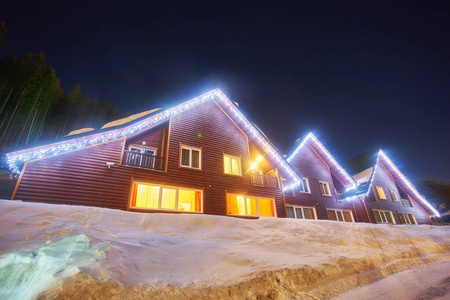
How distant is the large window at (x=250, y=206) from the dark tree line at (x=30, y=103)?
29.9 m

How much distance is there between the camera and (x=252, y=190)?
13789 mm

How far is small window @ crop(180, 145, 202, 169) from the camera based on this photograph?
41.5ft

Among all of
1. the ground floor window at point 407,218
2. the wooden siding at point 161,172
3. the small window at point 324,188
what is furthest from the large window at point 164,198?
the ground floor window at point 407,218

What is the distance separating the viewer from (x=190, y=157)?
42.4 feet

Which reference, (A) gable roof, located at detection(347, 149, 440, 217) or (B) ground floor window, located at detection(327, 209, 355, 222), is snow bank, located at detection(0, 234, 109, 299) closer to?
(B) ground floor window, located at detection(327, 209, 355, 222)

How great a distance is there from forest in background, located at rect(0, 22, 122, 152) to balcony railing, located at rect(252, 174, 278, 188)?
30078mm

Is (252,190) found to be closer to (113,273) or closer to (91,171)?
(91,171)

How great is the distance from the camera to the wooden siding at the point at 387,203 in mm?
21102

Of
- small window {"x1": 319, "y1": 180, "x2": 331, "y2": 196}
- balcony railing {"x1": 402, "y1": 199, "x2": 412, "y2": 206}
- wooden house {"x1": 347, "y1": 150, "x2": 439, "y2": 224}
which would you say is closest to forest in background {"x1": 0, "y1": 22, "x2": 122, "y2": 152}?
small window {"x1": 319, "y1": 180, "x2": 331, "y2": 196}

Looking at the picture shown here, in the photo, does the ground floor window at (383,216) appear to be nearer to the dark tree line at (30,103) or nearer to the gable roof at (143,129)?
the gable roof at (143,129)

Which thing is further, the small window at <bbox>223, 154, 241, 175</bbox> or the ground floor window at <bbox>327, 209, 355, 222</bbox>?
the ground floor window at <bbox>327, 209, 355, 222</bbox>

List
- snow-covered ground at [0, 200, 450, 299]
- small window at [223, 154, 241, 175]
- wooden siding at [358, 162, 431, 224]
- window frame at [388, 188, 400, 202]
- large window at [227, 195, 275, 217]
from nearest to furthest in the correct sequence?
snow-covered ground at [0, 200, 450, 299]
large window at [227, 195, 275, 217]
small window at [223, 154, 241, 175]
wooden siding at [358, 162, 431, 224]
window frame at [388, 188, 400, 202]

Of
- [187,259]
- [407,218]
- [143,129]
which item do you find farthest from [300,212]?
[407,218]

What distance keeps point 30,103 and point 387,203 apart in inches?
1816
